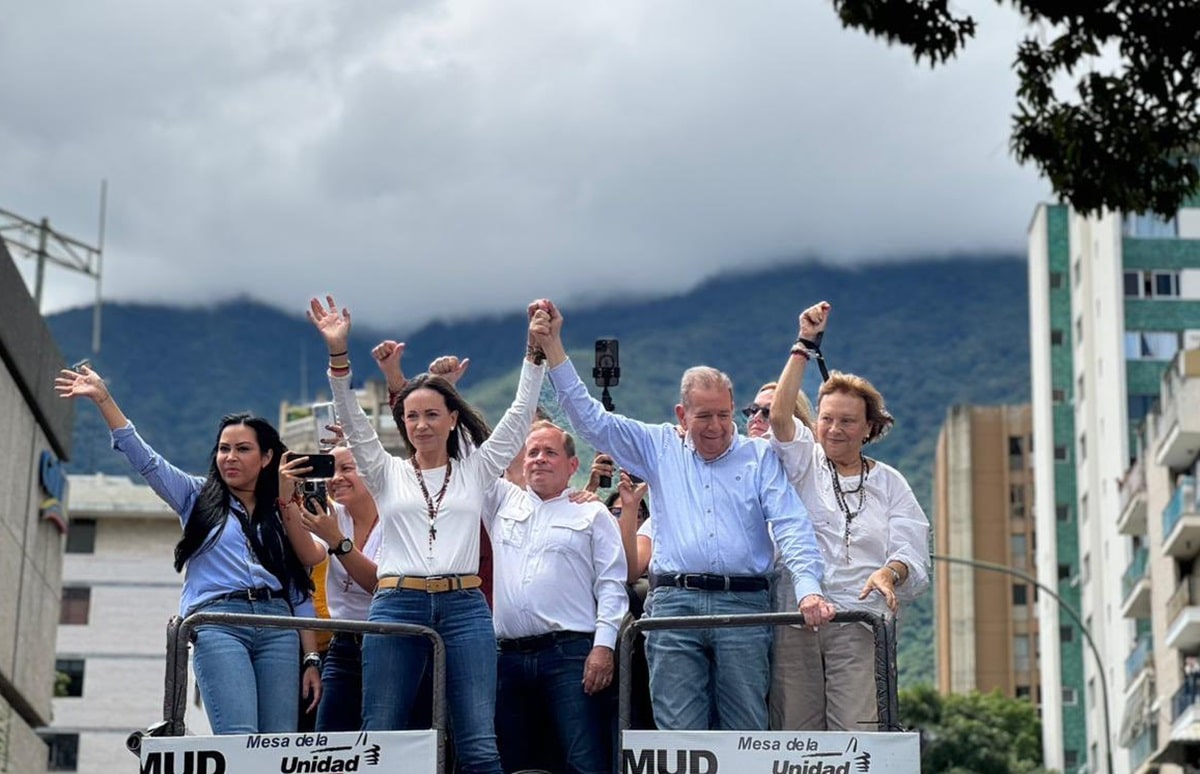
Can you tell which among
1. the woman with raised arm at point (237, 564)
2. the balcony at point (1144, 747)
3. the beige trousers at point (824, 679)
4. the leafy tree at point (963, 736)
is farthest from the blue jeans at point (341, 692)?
the leafy tree at point (963, 736)

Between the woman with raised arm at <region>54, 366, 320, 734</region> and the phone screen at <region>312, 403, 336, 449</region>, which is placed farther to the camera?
the phone screen at <region>312, 403, 336, 449</region>

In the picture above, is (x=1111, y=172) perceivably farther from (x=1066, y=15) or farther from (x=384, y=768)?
(x=384, y=768)

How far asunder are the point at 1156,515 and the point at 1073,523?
118 ft

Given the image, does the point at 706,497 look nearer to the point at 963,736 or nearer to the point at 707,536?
the point at 707,536

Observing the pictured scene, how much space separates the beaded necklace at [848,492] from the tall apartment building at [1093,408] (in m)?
55.3

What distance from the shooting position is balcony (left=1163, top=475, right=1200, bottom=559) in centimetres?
5331

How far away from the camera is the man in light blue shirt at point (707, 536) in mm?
10609

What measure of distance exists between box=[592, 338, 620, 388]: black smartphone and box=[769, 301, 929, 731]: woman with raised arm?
59.2 inches

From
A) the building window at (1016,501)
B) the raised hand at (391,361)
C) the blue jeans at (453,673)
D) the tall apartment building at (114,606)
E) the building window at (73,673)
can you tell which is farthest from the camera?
the building window at (1016,501)

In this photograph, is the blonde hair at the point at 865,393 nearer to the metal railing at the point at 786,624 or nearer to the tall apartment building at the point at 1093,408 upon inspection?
the metal railing at the point at 786,624

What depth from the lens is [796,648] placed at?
1092 cm

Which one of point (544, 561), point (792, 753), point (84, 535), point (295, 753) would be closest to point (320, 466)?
point (544, 561)

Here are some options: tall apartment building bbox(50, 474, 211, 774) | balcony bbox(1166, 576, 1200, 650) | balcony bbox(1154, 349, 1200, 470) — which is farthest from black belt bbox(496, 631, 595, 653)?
tall apartment building bbox(50, 474, 211, 774)

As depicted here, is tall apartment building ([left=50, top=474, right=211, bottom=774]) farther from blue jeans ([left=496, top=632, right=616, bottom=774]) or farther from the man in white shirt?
blue jeans ([left=496, top=632, right=616, bottom=774])
